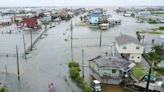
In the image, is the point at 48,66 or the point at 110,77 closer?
the point at 110,77

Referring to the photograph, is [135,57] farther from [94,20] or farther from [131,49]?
[94,20]

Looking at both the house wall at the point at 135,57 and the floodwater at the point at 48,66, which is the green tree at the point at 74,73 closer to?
the floodwater at the point at 48,66

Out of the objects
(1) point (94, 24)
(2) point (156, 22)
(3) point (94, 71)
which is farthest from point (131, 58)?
(2) point (156, 22)

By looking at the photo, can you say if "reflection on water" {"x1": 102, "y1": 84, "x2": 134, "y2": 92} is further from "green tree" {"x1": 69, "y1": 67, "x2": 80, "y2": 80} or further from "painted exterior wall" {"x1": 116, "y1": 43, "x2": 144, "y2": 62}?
"painted exterior wall" {"x1": 116, "y1": 43, "x2": 144, "y2": 62}

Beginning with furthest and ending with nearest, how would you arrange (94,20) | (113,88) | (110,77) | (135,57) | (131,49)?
(94,20) < (135,57) < (131,49) < (110,77) < (113,88)

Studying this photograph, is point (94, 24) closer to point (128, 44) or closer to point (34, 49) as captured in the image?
point (34, 49)

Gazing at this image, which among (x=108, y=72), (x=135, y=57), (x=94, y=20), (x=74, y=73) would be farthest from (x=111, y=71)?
(x=94, y=20)

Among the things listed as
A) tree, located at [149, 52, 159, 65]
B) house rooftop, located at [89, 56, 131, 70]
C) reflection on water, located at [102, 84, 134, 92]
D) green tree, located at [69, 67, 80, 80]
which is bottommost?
reflection on water, located at [102, 84, 134, 92]

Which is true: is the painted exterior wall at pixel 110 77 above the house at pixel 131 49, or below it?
below

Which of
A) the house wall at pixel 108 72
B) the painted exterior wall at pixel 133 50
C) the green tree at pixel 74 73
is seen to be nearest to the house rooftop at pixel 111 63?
the house wall at pixel 108 72

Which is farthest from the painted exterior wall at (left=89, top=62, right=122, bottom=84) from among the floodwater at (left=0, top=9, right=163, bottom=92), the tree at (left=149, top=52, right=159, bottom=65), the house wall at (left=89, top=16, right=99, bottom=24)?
the house wall at (left=89, top=16, right=99, bottom=24)

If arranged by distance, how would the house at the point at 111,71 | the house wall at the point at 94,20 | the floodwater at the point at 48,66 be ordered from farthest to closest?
the house wall at the point at 94,20 → the floodwater at the point at 48,66 → the house at the point at 111,71
